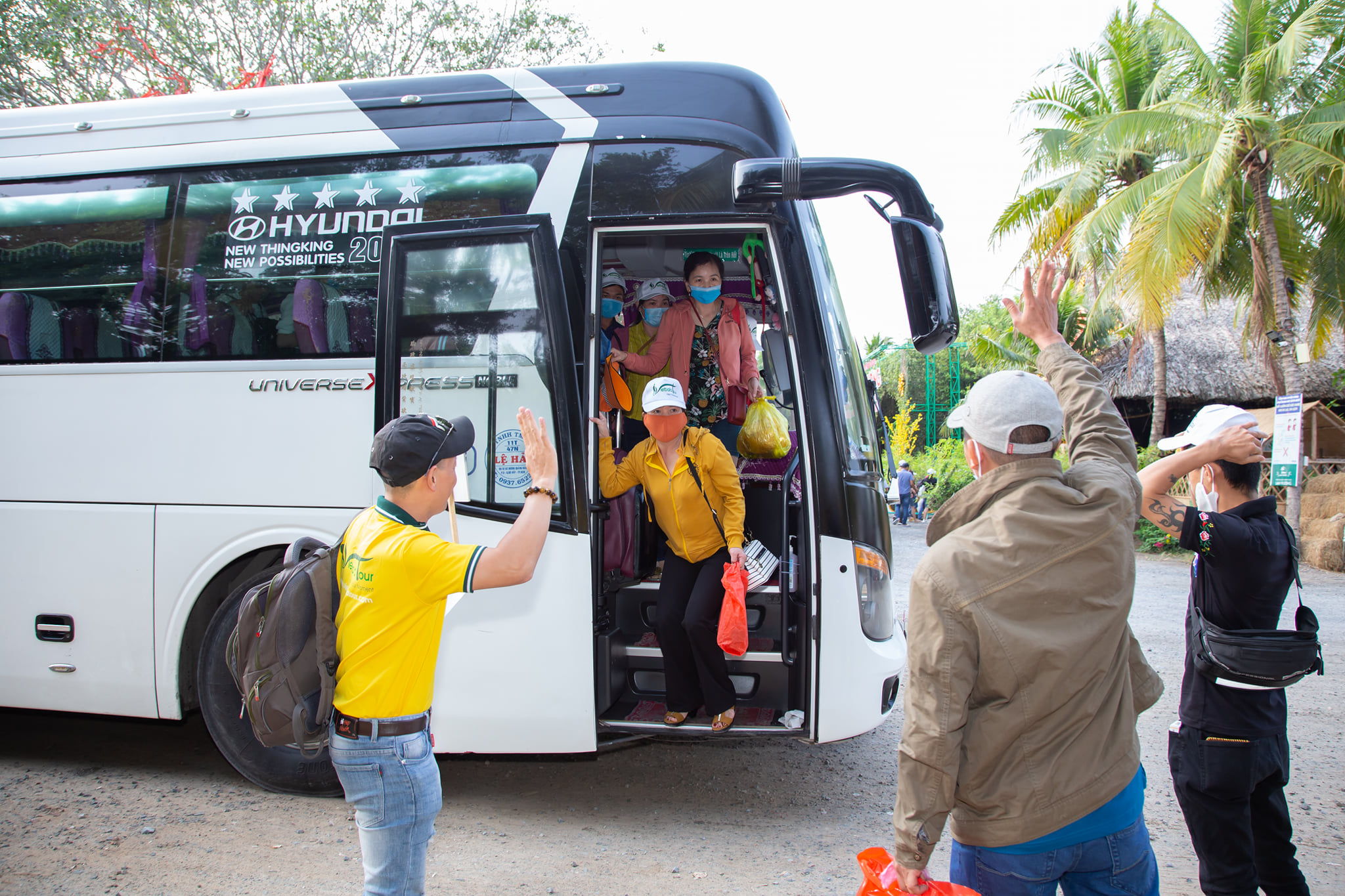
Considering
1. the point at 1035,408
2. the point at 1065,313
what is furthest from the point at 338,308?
the point at 1065,313

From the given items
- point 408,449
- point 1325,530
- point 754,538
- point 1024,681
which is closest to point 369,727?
point 408,449

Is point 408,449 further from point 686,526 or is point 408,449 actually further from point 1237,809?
point 1237,809

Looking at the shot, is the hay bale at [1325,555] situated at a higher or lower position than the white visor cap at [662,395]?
lower

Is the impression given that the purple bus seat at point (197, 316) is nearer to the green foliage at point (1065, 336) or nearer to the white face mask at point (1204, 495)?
the white face mask at point (1204, 495)

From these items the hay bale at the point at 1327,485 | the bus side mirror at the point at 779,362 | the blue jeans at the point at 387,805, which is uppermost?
the bus side mirror at the point at 779,362

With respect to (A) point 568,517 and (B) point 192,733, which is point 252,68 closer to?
(B) point 192,733

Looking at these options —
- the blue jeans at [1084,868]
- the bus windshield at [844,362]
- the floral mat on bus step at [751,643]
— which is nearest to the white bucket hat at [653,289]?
the bus windshield at [844,362]

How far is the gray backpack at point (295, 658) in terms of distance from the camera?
2.33 m

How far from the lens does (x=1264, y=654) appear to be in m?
2.73

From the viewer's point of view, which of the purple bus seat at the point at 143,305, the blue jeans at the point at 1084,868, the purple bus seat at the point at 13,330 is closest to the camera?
the blue jeans at the point at 1084,868

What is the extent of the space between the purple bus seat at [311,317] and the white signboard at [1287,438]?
39.7ft

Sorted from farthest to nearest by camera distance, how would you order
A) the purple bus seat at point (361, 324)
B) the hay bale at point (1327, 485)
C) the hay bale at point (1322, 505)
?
1. the hay bale at point (1327, 485)
2. the hay bale at point (1322, 505)
3. the purple bus seat at point (361, 324)

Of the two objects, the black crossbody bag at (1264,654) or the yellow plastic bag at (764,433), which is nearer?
the black crossbody bag at (1264,654)

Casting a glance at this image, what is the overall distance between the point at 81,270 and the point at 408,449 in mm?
3563
